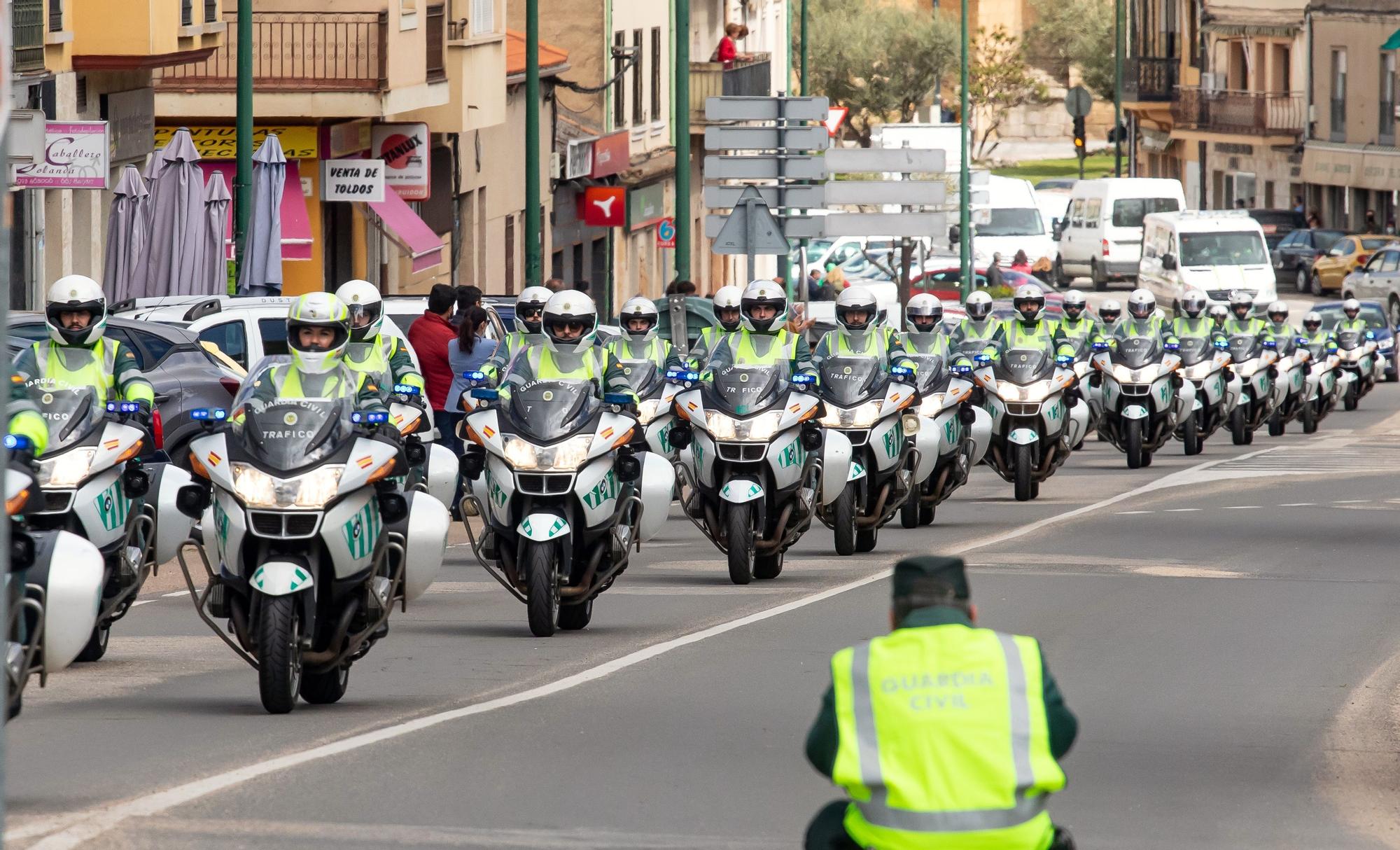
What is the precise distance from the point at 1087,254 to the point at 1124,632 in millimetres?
51709

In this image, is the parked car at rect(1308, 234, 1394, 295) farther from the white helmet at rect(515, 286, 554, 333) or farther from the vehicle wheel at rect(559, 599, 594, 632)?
the vehicle wheel at rect(559, 599, 594, 632)

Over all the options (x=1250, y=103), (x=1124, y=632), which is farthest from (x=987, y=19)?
(x=1124, y=632)

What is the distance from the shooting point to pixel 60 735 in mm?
10008

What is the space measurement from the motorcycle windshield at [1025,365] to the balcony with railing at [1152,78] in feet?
232

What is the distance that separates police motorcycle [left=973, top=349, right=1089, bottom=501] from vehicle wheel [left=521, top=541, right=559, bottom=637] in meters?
9.94

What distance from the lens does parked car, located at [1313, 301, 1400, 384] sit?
45.4m

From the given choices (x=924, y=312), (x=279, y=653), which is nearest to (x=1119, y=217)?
(x=924, y=312)

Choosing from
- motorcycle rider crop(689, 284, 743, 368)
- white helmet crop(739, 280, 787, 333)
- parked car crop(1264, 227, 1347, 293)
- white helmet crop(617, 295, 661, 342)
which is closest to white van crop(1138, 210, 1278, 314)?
parked car crop(1264, 227, 1347, 293)

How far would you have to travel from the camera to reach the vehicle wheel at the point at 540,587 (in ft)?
42.1

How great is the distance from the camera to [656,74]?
5888 cm

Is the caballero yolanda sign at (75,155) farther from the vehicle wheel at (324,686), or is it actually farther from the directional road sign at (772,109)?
A: the vehicle wheel at (324,686)

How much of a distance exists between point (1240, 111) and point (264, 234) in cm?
6482

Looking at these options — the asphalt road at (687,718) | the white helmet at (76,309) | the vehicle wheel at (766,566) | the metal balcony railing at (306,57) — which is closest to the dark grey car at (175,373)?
the asphalt road at (687,718)

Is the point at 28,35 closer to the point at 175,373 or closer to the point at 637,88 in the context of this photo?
the point at 175,373
